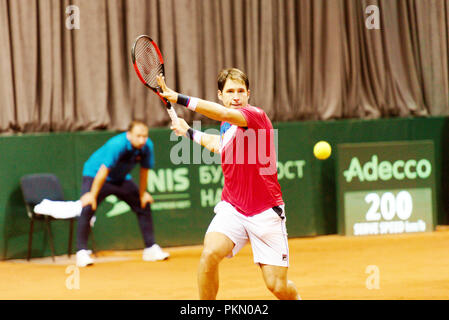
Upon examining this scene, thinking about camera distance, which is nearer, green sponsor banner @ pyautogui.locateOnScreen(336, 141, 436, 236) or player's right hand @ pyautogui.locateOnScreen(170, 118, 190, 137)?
player's right hand @ pyautogui.locateOnScreen(170, 118, 190, 137)

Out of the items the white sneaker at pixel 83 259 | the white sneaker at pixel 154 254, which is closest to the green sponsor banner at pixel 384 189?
the white sneaker at pixel 154 254

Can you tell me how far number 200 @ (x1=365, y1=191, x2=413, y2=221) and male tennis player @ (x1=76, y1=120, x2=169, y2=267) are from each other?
110 inches

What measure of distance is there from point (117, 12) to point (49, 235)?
9.77 feet

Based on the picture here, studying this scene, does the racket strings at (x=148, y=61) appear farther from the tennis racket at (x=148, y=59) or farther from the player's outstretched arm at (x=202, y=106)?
the player's outstretched arm at (x=202, y=106)

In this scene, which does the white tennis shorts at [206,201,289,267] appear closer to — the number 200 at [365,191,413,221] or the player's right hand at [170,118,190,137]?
the player's right hand at [170,118,190,137]

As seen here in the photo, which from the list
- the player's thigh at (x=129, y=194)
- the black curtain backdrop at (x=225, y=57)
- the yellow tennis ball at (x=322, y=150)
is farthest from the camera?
the black curtain backdrop at (x=225, y=57)

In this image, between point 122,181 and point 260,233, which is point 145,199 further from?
point 260,233

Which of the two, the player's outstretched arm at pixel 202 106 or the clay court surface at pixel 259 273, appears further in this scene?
the clay court surface at pixel 259 273

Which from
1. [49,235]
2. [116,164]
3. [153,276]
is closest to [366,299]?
[153,276]

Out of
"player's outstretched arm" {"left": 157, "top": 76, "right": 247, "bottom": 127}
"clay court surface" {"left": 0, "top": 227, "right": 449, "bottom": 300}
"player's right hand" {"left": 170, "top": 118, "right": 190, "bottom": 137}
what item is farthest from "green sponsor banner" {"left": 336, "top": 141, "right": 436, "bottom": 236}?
"player's outstretched arm" {"left": 157, "top": 76, "right": 247, "bottom": 127}

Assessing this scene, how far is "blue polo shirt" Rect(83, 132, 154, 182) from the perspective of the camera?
8.26 m

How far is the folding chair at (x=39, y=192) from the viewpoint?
842cm

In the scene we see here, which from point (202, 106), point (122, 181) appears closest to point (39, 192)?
point (122, 181)
